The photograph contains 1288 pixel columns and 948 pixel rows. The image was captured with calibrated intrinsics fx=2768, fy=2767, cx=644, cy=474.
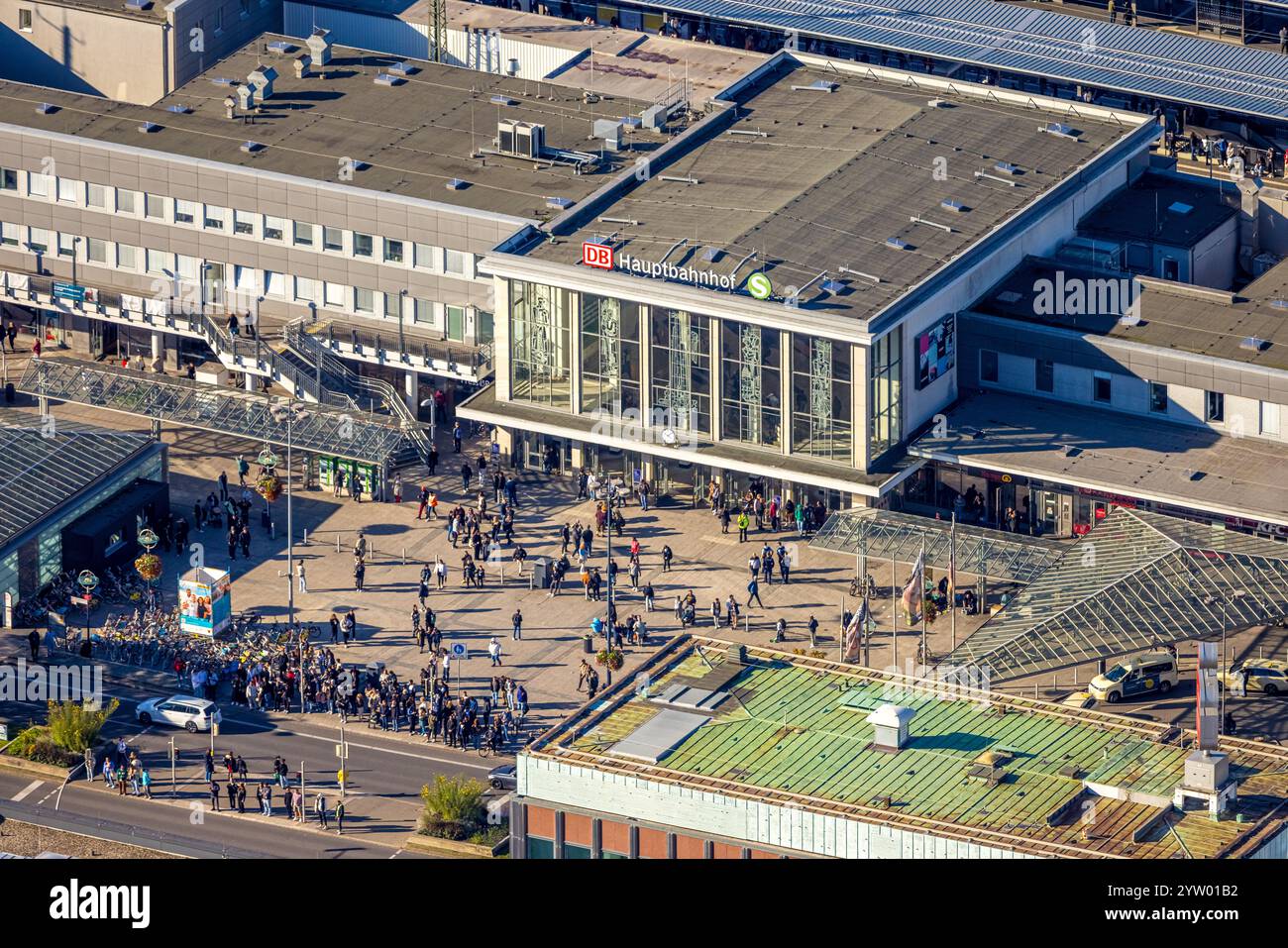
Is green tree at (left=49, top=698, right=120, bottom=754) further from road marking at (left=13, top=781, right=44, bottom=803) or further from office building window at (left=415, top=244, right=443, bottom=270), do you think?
office building window at (left=415, top=244, right=443, bottom=270)

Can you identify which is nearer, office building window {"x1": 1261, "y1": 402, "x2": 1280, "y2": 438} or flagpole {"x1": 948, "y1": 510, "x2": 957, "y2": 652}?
flagpole {"x1": 948, "y1": 510, "x2": 957, "y2": 652}

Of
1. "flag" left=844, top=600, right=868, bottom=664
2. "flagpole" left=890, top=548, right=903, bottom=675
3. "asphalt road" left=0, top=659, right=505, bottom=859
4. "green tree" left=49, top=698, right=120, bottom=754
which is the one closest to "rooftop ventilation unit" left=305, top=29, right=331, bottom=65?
"flagpole" left=890, top=548, right=903, bottom=675

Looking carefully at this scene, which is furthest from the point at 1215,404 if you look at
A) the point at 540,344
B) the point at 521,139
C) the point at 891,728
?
the point at 891,728

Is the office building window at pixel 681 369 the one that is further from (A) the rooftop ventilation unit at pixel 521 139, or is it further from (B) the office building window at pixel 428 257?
(A) the rooftop ventilation unit at pixel 521 139

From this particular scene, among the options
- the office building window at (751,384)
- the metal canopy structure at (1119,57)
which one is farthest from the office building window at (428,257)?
the metal canopy structure at (1119,57)
